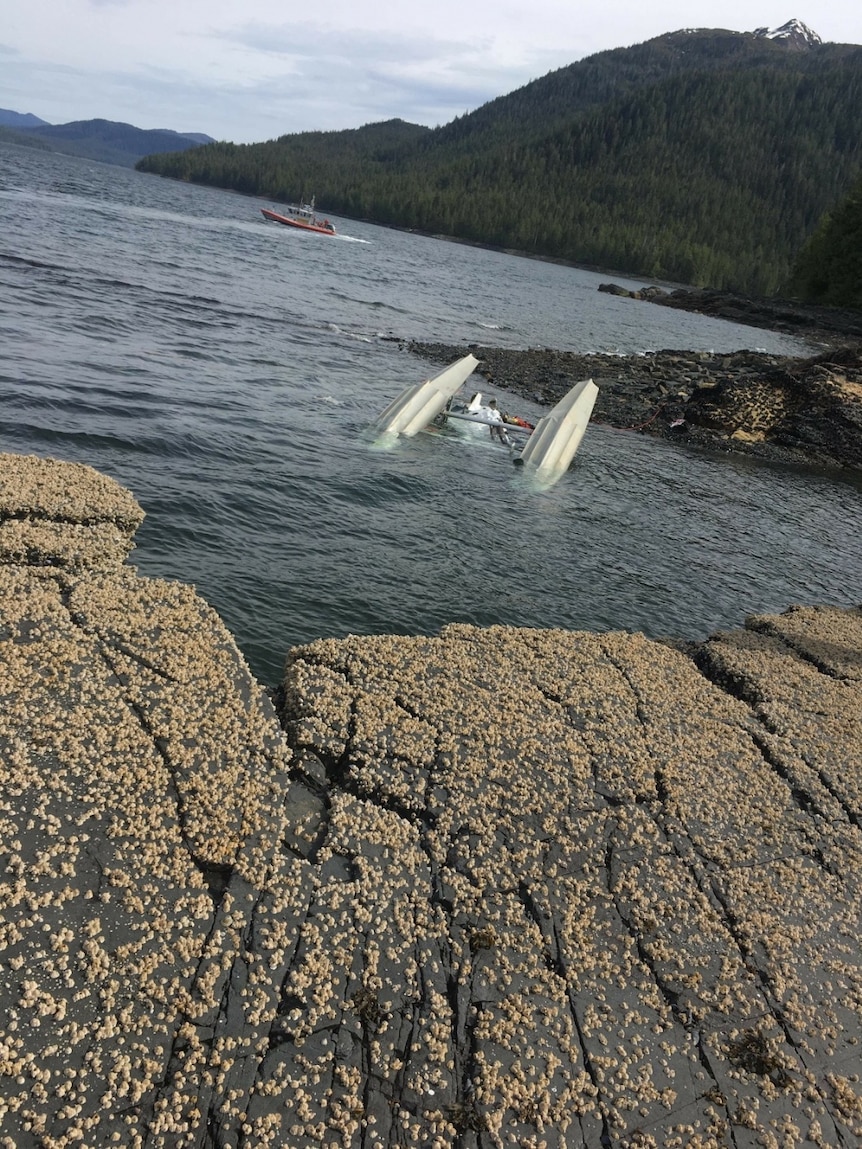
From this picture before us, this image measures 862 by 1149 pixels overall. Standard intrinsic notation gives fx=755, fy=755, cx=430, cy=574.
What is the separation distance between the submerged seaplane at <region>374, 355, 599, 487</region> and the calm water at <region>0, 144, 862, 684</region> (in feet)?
2.03

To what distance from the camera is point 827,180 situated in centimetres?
18338

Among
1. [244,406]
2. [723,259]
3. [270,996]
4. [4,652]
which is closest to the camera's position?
[270,996]

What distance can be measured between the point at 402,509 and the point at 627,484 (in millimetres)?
8634

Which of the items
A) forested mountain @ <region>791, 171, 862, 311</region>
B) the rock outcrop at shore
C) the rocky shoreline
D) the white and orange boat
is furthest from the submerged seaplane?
the white and orange boat

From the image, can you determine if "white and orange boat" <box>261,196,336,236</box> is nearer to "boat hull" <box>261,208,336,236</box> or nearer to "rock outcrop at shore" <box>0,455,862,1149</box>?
"boat hull" <box>261,208,336,236</box>

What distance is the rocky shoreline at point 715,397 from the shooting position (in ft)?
99.6

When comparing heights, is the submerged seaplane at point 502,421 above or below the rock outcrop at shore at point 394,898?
above

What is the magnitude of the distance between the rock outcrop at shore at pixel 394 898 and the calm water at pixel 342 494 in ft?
9.27

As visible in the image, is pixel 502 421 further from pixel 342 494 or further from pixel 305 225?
pixel 305 225

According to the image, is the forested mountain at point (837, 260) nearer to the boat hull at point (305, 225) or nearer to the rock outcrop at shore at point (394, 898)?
the boat hull at point (305, 225)

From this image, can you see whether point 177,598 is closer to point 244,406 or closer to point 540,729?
point 540,729

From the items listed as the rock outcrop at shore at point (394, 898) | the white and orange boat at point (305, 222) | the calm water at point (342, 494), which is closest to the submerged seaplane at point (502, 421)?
the calm water at point (342, 494)

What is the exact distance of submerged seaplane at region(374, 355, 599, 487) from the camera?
74.5ft

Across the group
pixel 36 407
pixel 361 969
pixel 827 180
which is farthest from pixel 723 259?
pixel 361 969
